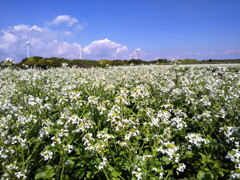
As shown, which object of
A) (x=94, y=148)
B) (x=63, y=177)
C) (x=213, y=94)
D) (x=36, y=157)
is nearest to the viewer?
(x=94, y=148)

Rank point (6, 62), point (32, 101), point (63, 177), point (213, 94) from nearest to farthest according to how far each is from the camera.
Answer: point (63, 177) → point (32, 101) → point (213, 94) → point (6, 62)

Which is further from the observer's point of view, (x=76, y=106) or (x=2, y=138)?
(x=76, y=106)

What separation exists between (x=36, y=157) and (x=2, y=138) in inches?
34.6

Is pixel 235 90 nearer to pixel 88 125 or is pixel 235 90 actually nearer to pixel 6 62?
pixel 88 125

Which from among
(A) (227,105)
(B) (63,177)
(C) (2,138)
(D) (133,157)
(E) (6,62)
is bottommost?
(B) (63,177)

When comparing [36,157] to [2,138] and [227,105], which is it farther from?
[227,105]

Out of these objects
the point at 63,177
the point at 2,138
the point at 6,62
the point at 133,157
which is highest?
the point at 6,62

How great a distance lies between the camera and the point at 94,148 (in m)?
3.01

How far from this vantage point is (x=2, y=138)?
3.55 metres

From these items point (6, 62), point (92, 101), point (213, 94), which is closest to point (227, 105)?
point (213, 94)

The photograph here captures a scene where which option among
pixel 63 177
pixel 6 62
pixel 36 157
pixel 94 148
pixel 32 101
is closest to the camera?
pixel 94 148

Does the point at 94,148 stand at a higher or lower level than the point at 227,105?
lower

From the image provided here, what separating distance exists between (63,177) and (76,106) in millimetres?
1713

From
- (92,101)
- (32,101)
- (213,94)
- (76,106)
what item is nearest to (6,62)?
(32,101)
